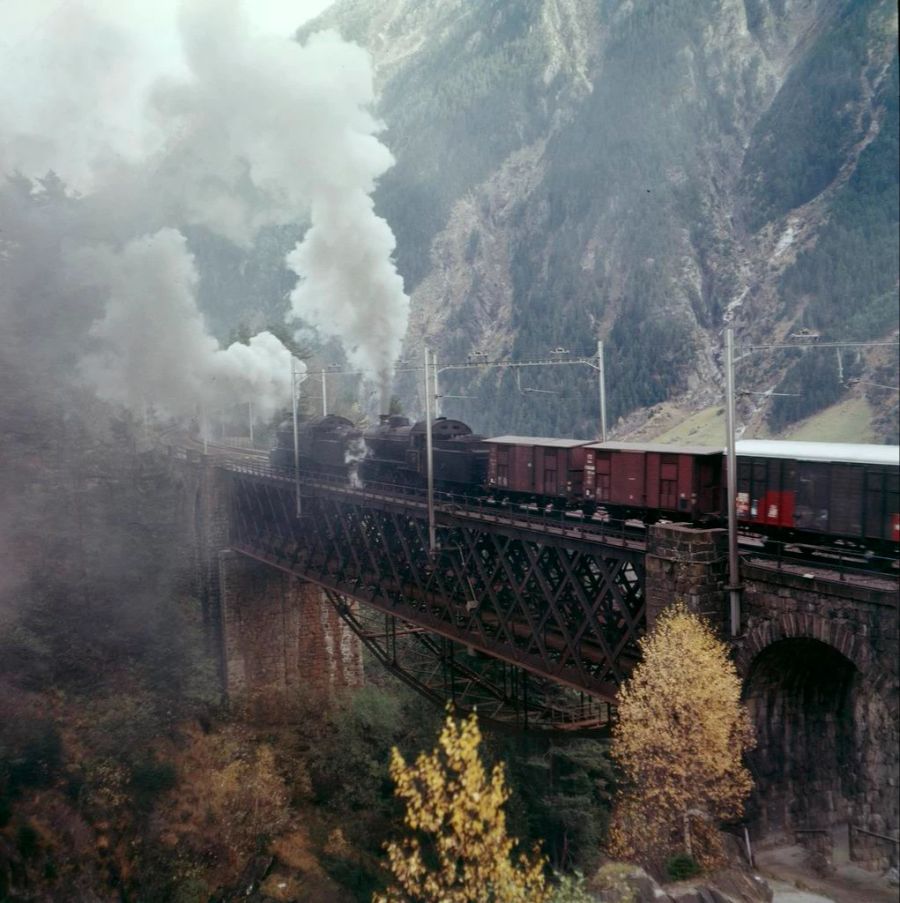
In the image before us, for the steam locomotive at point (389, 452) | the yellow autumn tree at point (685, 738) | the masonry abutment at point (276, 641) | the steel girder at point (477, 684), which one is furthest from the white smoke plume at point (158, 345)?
the yellow autumn tree at point (685, 738)

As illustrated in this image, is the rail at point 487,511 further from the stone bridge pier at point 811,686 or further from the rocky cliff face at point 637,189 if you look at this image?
the rocky cliff face at point 637,189

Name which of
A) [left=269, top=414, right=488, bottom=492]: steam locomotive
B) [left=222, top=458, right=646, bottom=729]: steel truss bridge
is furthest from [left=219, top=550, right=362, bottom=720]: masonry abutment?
[left=269, top=414, right=488, bottom=492]: steam locomotive

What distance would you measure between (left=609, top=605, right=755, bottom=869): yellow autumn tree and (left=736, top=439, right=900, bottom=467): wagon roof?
4.50m

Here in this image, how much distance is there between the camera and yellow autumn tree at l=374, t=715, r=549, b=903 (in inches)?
621

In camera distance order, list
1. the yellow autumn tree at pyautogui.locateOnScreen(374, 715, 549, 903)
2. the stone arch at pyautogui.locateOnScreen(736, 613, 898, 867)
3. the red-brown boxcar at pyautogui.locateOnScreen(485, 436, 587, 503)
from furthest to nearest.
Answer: the red-brown boxcar at pyautogui.locateOnScreen(485, 436, 587, 503)
the yellow autumn tree at pyautogui.locateOnScreen(374, 715, 549, 903)
the stone arch at pyautogui.locateOnScreen(736, 613, 898, 867)

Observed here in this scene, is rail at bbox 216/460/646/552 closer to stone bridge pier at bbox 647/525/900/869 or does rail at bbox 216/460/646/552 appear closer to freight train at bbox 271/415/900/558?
freight train at bbox 271/415/900/558

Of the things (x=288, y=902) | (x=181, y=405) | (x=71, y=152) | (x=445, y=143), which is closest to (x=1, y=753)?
(x=288, y=902)

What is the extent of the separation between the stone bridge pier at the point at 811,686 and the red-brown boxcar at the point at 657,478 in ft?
10.5

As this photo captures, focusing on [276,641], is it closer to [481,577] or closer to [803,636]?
[481,577]

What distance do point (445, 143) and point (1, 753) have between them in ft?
255

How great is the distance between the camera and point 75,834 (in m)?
22.9

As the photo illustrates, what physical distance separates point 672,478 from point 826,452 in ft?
10.7

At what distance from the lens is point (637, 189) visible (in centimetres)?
7706

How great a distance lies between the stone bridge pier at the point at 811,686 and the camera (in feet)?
42.4
